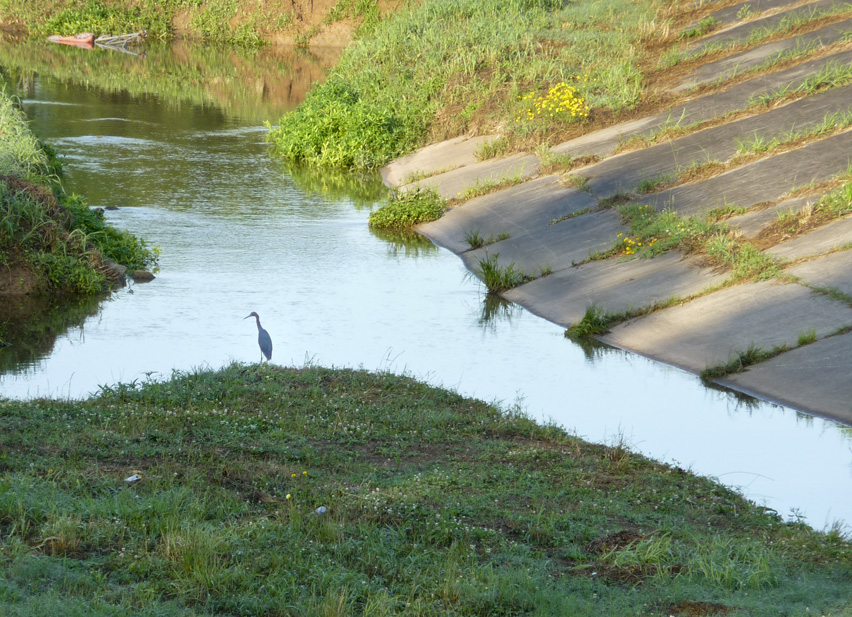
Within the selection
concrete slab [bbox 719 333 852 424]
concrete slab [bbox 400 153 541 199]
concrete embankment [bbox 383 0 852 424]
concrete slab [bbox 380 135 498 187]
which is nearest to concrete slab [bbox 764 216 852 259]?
concrete embankment [bbox 383 0 852 424]

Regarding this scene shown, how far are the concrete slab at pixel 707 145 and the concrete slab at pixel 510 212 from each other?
1.67 ft

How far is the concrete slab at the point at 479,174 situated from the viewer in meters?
17.4

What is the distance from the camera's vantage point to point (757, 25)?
23.0 m

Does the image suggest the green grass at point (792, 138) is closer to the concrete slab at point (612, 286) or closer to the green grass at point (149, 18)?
the concrete slab at point (612, 286)

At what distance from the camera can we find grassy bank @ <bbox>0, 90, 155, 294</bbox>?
12805 millimetres

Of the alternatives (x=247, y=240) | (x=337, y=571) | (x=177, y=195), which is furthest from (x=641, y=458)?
(x=177, y=195)

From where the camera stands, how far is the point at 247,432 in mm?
7574

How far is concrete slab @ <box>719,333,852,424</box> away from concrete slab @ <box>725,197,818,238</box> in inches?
127

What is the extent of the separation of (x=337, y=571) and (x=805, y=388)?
606 cm

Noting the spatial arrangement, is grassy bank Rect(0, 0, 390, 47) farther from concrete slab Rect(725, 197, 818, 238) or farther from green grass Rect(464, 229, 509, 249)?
concrete slab Rect(725, 197, 818, 238)

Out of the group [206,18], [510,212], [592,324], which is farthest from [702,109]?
[206,18]

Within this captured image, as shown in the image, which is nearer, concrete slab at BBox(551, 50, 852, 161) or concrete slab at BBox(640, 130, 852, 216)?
concrete slab at BBox(640, 130, 852, 216)

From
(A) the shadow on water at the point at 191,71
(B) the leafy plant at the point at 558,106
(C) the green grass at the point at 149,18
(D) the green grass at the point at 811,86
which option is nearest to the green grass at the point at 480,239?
(B) the leafy plant at the point at 558,106

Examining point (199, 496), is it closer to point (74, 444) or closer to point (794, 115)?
point (74, 444)
